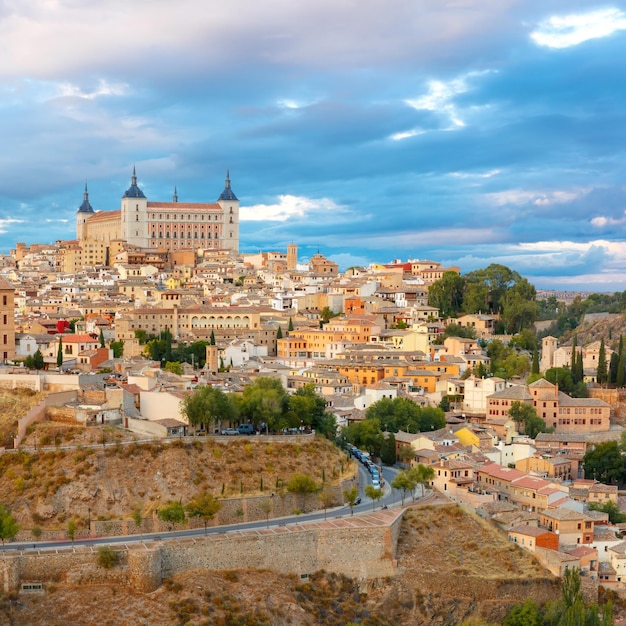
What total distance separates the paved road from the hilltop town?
652 millimetres

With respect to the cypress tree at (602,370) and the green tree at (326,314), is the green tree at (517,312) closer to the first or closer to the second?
the green tree at (326,314)

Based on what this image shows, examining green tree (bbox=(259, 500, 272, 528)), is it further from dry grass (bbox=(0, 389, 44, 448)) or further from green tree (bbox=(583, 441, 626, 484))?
green tree (bbox=(583, 441, 626, 484))

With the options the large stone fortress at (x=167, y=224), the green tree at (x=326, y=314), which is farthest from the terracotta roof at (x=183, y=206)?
the green tree at (x=326, y=314)

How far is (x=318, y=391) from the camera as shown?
55438mm

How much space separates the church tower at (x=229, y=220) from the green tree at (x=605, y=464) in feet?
245

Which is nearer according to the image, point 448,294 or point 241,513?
point 241,513

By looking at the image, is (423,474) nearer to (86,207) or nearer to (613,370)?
(613,370)

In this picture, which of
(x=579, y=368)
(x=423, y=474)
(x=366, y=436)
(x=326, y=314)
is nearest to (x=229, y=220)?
(x=326, y=314)

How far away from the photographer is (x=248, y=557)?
3372 centimetres

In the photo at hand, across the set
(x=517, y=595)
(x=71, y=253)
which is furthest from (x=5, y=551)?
(x=71, y=253)

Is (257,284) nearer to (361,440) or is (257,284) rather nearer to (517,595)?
(361,440)

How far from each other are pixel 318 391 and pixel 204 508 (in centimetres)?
2120

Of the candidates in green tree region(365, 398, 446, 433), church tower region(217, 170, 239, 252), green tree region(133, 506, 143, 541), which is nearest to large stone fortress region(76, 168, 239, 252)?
church tower region(217, 170, 239, 252)

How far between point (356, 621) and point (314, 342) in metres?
33.3
